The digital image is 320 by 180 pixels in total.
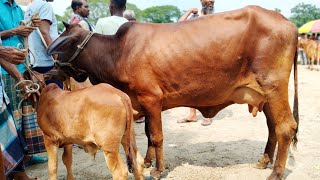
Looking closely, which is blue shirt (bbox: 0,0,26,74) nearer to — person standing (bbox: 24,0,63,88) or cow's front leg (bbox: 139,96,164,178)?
person standing (bbox: 24,0,63,88)

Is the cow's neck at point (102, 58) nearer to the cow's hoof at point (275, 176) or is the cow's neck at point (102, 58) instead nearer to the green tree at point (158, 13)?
the cow's hoof at point (275, 176)

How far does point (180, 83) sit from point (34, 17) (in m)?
1.68

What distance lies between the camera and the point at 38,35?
14.2 feet

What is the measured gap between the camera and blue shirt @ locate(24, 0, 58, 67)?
4.14 m

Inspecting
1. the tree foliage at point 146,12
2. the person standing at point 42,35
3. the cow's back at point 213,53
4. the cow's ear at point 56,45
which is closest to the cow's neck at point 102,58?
the cow's back at point 213,53

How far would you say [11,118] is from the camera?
3.69m

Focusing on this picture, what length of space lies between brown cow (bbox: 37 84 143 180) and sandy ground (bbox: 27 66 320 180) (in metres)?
1.08

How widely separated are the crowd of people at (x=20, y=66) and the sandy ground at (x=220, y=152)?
56cm

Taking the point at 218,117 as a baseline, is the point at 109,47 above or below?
above

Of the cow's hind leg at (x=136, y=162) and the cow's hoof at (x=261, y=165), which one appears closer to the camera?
the cow's hind leg at (x=136, y=162)

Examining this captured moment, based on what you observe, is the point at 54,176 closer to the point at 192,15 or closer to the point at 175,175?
the point at 175,175

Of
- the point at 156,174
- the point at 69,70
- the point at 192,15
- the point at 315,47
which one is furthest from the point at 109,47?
the point at 315,47

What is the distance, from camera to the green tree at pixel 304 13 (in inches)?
2034

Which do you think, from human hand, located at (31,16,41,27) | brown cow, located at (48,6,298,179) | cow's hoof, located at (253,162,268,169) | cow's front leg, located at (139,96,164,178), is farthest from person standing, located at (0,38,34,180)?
cow's hoof, located at (253,162,268,169)
